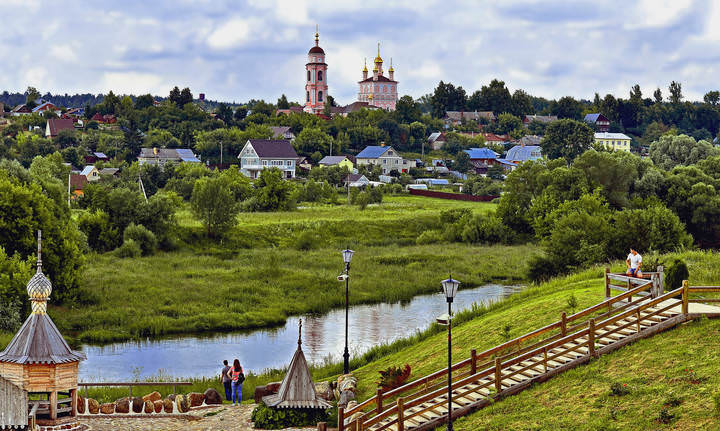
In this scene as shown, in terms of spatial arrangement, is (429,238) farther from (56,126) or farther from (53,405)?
(56,126)

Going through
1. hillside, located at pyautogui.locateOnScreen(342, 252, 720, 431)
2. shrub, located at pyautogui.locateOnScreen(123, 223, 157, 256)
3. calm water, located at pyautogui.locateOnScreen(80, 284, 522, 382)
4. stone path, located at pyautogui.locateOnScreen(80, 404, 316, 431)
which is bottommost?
calm water, located at pyautogui.locateOnScreen(80, 284, 522, 382)

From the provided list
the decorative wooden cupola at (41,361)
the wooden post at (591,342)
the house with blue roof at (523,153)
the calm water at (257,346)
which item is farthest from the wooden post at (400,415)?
the house with blue roof at (523,153)

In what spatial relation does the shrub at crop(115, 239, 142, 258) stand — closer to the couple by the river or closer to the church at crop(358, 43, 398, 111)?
the couple by the river

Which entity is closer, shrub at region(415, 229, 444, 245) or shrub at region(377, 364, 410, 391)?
shrub at region(377, 364, 410, 391)

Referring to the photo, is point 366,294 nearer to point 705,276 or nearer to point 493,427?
point 705,276

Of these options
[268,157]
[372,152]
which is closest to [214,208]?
[268,157]

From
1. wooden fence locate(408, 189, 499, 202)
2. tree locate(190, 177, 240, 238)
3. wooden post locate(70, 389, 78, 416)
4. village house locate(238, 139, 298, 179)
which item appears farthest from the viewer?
village house locate(238, 139, 298, 179)

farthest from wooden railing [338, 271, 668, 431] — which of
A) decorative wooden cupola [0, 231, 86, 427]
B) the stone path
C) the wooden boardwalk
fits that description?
decorative wooden cupola [0, 231, 86, 427]

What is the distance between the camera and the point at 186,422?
80.9 ft

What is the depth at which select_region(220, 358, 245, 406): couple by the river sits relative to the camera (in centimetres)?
2703

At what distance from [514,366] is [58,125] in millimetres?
122798

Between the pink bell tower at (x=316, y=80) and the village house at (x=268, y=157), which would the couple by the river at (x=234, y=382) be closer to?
the village house at (x=268, y=157)

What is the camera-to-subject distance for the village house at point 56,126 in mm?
131125

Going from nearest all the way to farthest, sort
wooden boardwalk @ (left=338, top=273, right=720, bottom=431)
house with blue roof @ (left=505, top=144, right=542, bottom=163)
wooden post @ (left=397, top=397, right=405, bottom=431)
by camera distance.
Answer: wooden post @ (left=397, top=397, right=405, bottom=431) < wooden boardwalk @ (left=338, top=273, right=720, bottom=431) < house with blue roof @ (left=505, top=144, right=542, bottom=163)
